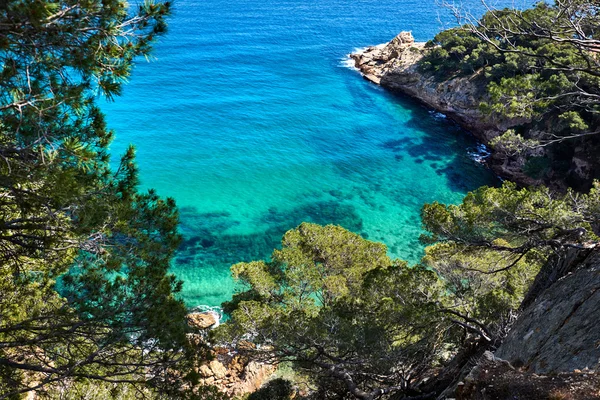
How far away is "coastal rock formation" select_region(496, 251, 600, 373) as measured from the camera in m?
5.05

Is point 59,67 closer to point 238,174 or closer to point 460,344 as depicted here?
point 460,344

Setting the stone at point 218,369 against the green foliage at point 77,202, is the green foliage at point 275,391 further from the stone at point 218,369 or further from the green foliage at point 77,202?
the green foliage at point 77,202

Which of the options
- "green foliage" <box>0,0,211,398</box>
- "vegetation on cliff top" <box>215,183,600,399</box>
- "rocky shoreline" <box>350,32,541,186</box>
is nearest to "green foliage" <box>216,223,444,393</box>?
"vegetation on cliff top" <box>215,183,600,399</box>

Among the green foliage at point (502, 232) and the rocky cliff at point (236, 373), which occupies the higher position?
the green foliage at point (502, 232)

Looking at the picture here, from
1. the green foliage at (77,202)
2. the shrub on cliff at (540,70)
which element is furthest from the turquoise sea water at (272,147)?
the green foliage at (77,202)

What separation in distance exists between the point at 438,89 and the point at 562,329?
1364 inches

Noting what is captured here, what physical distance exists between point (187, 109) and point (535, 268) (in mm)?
32381

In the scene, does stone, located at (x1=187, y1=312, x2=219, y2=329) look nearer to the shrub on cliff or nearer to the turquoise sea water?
the turquoise sea water

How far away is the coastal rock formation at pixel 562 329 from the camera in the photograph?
505cm

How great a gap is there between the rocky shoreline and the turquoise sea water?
45.7 inches

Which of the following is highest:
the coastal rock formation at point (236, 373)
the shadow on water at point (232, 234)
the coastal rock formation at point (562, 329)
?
the coastal rock formation at point (562, 329)

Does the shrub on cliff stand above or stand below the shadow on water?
above

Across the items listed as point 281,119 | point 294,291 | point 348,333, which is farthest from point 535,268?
point 281,119

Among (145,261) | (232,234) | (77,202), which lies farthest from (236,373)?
(77,202)
